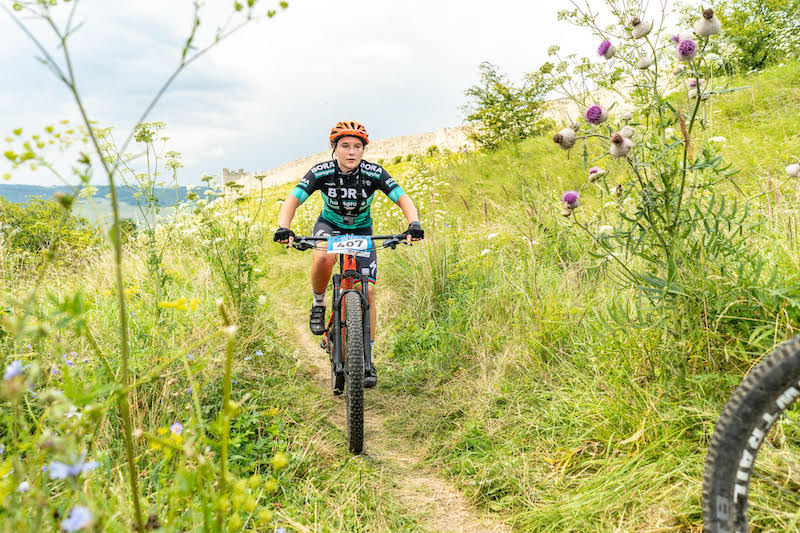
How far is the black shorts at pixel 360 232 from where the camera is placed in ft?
12.4

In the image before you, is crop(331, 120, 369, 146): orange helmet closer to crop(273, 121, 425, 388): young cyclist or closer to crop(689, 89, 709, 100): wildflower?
crop(273, 121, 425, 388): young cyclist

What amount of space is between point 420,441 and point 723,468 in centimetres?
223

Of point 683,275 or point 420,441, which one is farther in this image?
point 420,441

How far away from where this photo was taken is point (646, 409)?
2357 millimetres

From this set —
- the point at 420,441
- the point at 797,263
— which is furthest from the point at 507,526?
the point at 797,263

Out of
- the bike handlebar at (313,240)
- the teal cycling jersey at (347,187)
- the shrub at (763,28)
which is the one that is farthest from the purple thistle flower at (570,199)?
the shrub at (763,28)

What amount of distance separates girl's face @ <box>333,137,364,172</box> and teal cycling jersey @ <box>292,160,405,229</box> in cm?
8

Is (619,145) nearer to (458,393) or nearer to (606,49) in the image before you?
(606,49)

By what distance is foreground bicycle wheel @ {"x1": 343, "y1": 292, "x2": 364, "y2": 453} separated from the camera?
304 centimetres

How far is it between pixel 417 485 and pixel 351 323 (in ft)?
3.74

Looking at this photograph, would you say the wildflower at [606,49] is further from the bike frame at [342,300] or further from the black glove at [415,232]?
the bike frame at [342,300]

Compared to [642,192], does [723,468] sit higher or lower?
lower

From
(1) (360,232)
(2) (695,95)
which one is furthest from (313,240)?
(2) (695,95)

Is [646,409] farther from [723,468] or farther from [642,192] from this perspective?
[642,192]
